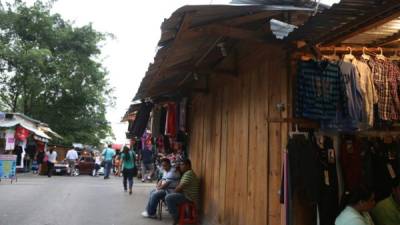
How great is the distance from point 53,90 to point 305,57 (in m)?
28.1

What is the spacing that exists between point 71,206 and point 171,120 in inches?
139

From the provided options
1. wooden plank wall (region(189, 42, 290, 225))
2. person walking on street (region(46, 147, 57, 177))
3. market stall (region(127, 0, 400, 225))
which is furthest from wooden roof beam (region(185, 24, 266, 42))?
person walking on street (region(46, 147, 57, 177))

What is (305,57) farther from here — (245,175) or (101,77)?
(101,77)

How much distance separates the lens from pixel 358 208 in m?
4.70

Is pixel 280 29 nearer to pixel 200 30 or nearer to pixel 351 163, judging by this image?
pixel 200 30

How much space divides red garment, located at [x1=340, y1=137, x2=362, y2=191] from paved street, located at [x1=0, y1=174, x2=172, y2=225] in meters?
5.47

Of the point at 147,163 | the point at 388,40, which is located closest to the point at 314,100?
the point at 388,40

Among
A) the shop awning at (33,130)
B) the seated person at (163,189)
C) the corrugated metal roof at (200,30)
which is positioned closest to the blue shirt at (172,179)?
the seated person at (163,189)

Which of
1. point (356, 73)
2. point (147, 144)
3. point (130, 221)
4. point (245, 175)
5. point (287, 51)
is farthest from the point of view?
point (147, 144)

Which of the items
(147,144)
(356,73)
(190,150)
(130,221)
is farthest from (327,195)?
(147,144)

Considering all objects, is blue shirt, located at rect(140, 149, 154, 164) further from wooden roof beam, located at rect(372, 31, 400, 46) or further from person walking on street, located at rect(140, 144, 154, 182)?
wooden roof beam, located at rect(372, 31, 400, 46)

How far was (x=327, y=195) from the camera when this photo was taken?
525 cm

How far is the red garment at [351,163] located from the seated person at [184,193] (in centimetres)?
469

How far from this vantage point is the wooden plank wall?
19.9 ft
